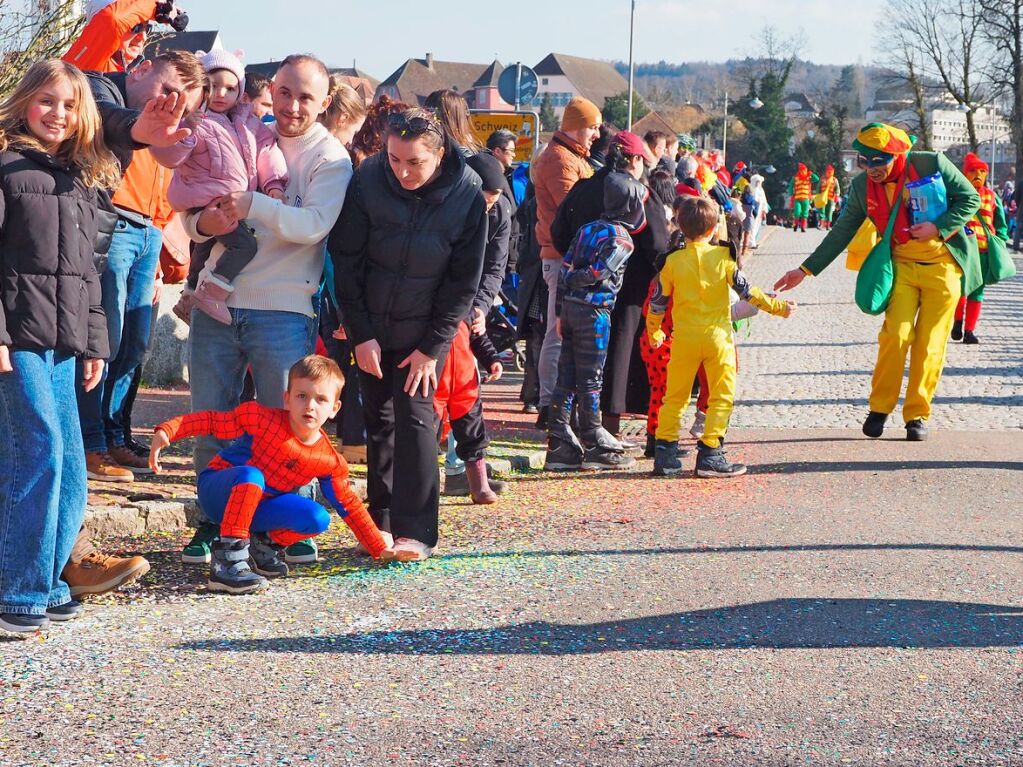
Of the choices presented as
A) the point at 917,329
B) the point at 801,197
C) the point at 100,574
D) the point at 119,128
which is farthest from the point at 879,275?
the point at 801,197

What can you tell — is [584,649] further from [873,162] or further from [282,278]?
[873,162]

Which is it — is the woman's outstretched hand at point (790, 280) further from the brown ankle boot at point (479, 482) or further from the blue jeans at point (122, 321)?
the blue jeans at point (122, 321)

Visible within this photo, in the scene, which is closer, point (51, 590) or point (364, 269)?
point (51, 590)

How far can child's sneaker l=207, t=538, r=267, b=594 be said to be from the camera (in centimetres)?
562

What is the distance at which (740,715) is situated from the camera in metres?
4.36

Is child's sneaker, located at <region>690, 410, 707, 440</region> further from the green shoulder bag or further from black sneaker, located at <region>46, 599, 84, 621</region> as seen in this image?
black sneaker, located at <region>46, 599, 84, 621</region>

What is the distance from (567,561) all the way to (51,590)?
7.19 ft

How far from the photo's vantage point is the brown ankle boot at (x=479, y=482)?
7570 millimetres

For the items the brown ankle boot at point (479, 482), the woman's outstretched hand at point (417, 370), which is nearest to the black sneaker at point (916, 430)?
the brown ankle boot at point (479, 482)

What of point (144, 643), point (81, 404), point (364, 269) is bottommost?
point (144, 643)

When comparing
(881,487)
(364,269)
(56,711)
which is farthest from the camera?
(881,487)

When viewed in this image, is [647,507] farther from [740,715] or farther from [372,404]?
[740,715]

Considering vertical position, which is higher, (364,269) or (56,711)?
(364,269)

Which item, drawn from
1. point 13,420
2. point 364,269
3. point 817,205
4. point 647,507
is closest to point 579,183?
point 647,507
